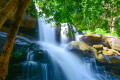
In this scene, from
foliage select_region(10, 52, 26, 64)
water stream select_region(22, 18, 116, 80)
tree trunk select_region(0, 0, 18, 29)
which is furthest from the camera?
water stream select_region(22, 18, 116, 80)

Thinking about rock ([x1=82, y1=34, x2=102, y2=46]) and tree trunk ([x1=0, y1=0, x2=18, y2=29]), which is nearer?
tree trunk ([x1=0, y1=0, x2=18, y2=29])

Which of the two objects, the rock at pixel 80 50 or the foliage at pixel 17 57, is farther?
the rock at pixel 80 50

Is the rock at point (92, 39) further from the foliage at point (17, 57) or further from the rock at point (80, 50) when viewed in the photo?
the foliage at point (17, 57)

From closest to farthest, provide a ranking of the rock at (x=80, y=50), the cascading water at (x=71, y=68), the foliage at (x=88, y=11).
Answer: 1. the foliage at (x=88, y=11)
2. the cascading water at (x=71, y=68)
3. the rock at (x=80, y=50)

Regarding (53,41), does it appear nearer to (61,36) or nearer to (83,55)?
(61,36)

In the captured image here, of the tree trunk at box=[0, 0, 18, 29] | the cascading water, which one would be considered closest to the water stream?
the cascading water

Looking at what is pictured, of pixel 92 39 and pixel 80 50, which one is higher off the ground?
pixel 92 39

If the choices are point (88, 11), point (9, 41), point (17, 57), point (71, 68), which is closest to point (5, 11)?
point (9, 41)

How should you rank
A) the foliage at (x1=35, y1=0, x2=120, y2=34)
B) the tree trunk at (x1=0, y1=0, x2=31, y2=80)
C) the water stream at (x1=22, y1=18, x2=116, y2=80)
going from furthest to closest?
the water stream at (x1=22, y1=18, x2=116, y2=80)
the foliage at (x1=35, y1=0, x2=120, y2=34)
the tree trunk at (x1=0, y1=0, x2=31, y2=80)

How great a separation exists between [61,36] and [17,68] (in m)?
10.4

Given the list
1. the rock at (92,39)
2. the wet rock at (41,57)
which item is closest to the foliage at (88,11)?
the wet rock at (41,57)

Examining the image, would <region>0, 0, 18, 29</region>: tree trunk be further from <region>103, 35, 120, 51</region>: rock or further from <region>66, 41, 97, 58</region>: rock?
<region>103, 35, 120, 51</region>: rock

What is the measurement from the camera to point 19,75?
5.16m

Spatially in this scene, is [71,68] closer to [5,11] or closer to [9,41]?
[9,41]
